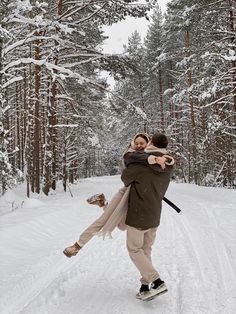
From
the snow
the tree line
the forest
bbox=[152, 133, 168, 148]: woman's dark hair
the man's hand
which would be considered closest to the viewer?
the snow

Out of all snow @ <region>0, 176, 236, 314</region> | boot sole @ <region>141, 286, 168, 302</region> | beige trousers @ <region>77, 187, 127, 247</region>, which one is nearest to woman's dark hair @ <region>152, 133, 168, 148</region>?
beige trousers @ <region>77, 187, 127, 247</region>

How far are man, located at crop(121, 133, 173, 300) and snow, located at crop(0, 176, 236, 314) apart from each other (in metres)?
0.28

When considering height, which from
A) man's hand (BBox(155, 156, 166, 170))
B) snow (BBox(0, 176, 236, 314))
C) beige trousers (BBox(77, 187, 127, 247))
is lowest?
snow (BBox(0, 176, 236, 314))

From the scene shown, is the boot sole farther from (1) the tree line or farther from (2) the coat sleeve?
(1) the tree line

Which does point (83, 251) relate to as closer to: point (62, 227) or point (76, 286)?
point (76, 286)

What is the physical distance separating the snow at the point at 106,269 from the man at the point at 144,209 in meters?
0.28

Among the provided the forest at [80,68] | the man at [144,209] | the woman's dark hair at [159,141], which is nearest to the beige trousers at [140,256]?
the man at [144,209]

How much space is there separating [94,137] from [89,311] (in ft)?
75.7

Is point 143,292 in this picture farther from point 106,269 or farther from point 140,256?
point 106,269

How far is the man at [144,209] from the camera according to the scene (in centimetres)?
502

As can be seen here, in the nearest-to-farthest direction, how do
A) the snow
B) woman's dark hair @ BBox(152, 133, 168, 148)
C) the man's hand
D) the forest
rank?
the snow
the man's hand
woman's dark hair @ BBox(152, 133, 168, 148)
the forest

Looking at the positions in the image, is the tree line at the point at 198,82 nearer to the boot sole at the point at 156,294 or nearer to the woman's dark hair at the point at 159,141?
the woman's dark hair at the point at 159,141

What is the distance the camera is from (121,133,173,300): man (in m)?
5.02

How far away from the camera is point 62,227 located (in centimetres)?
1023
